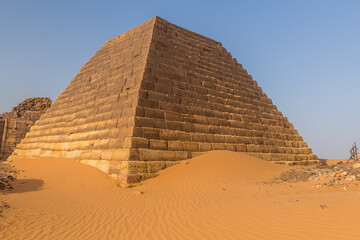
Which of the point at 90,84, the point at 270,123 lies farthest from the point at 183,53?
the point at 270,123

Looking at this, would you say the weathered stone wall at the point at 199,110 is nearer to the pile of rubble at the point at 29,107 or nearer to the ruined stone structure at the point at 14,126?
the ruined stone structure at the point at 14,126

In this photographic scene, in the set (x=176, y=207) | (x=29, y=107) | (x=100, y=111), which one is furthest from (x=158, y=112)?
(x=29, y=107)

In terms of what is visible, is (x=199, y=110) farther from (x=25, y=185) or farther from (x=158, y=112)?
(x=25, y=185)

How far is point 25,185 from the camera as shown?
7613 mm

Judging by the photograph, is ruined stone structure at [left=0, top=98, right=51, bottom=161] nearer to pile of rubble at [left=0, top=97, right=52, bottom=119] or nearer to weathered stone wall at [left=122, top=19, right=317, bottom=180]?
pile of rubble at [left=0, top=97, right=52, bottom=119]

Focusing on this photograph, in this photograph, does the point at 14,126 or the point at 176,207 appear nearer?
the point at 176,207

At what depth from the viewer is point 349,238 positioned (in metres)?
3.18

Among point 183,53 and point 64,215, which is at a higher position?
point 183,53

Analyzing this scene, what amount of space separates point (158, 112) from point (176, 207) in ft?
16.2

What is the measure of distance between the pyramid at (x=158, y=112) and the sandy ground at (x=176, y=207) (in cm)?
111

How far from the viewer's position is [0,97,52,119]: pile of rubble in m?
25.5

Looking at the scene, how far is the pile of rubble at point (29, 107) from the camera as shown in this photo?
25.5 m

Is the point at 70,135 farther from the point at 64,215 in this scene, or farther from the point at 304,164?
the point at 304,164

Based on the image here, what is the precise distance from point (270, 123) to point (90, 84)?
37.3 ft
